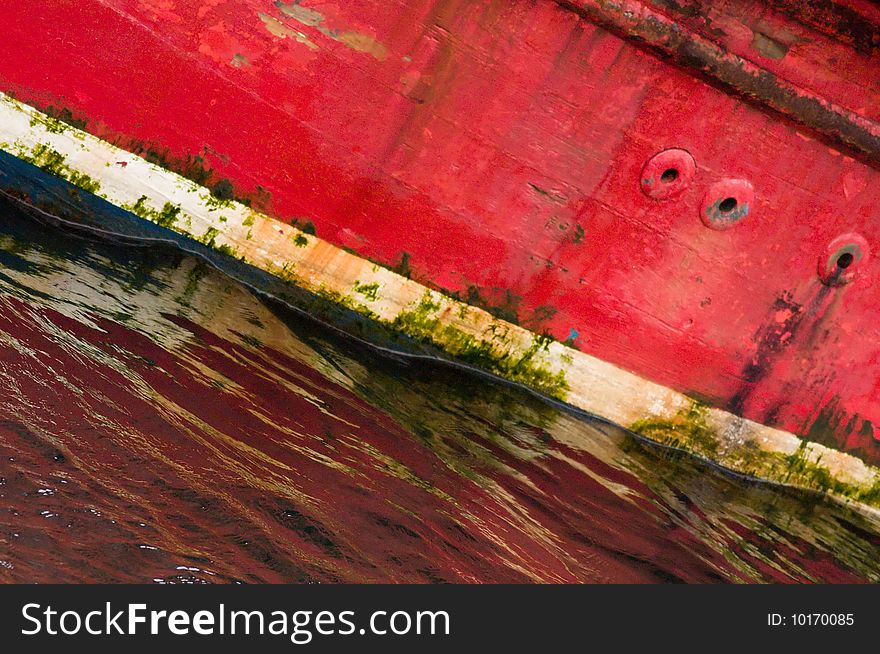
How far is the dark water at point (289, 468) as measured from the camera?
8.70 feet

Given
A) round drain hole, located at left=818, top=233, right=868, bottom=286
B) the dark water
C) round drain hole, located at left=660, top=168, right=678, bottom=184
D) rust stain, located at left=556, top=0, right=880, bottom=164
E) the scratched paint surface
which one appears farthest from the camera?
round drain hole, located at left=818, top=233, right=868, bottom=286

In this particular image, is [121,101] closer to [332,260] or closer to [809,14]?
[332,260]

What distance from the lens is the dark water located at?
2.65 metres

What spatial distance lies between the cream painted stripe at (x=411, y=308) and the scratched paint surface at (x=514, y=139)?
103mm

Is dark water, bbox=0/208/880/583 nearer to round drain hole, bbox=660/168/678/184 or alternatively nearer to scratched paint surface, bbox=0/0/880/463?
scratched paint surface, bbox=0/0/880/463

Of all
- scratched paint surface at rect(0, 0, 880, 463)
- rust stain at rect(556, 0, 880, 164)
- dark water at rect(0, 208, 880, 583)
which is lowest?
dark water at rect(0, 208, 880, 583)

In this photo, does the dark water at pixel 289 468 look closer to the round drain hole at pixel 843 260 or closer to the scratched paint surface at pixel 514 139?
the scratched paint surface at pixel 514 139

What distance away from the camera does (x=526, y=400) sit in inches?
198

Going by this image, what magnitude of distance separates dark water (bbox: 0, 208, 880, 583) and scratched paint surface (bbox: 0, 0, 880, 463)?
0.65 metres

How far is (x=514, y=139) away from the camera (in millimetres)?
4512

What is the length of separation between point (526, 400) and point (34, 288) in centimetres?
263

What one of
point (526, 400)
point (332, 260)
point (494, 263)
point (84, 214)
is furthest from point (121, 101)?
point (526, 400)

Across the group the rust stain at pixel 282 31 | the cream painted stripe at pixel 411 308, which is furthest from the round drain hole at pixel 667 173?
the rust stain at pixel 282 31

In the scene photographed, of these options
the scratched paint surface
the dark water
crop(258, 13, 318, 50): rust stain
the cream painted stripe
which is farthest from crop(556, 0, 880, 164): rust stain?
the dark water
